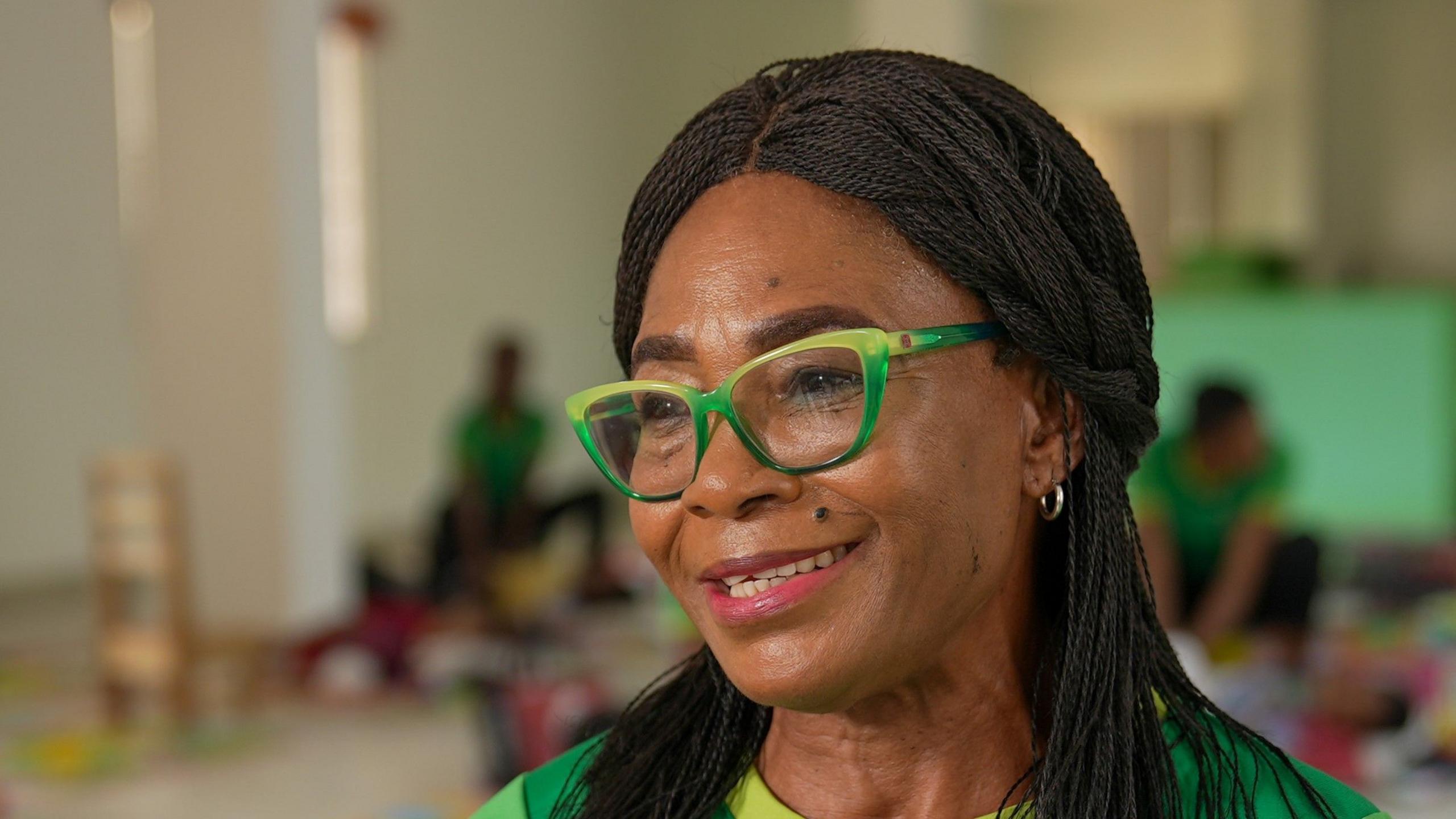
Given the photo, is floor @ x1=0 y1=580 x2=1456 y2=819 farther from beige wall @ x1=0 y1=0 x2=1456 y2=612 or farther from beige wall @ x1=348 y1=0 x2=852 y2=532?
beige wall @ x1=348 y1=0 x2=852 y2=532

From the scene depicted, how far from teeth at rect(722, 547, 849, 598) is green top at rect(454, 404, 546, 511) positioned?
5.51 m

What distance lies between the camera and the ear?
3.70 ft

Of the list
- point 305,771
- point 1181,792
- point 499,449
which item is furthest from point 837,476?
point 499,449

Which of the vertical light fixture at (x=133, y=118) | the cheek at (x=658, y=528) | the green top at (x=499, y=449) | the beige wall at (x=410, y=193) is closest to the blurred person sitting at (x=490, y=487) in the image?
the green top at (x=499, y=449)

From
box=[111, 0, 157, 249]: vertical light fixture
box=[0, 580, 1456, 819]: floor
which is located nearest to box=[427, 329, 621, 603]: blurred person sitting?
box=[0, 580, 1456, 819]: floor

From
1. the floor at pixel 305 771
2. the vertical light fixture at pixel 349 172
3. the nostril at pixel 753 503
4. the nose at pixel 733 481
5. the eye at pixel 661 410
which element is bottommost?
the floor at pixel 305 771

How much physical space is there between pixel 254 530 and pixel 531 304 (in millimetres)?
5078

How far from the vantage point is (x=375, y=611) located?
19.6 feet

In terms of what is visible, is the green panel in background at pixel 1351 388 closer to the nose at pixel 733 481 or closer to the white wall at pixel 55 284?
the white wall at pixel 55 284


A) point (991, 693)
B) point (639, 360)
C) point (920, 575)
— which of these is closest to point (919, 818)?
point (991, 693)

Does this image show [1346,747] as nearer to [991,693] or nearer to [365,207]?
[991,693]

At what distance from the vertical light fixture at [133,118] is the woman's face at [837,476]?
301 inches

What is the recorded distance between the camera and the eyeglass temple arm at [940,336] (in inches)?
40.3

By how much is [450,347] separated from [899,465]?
915 cm
